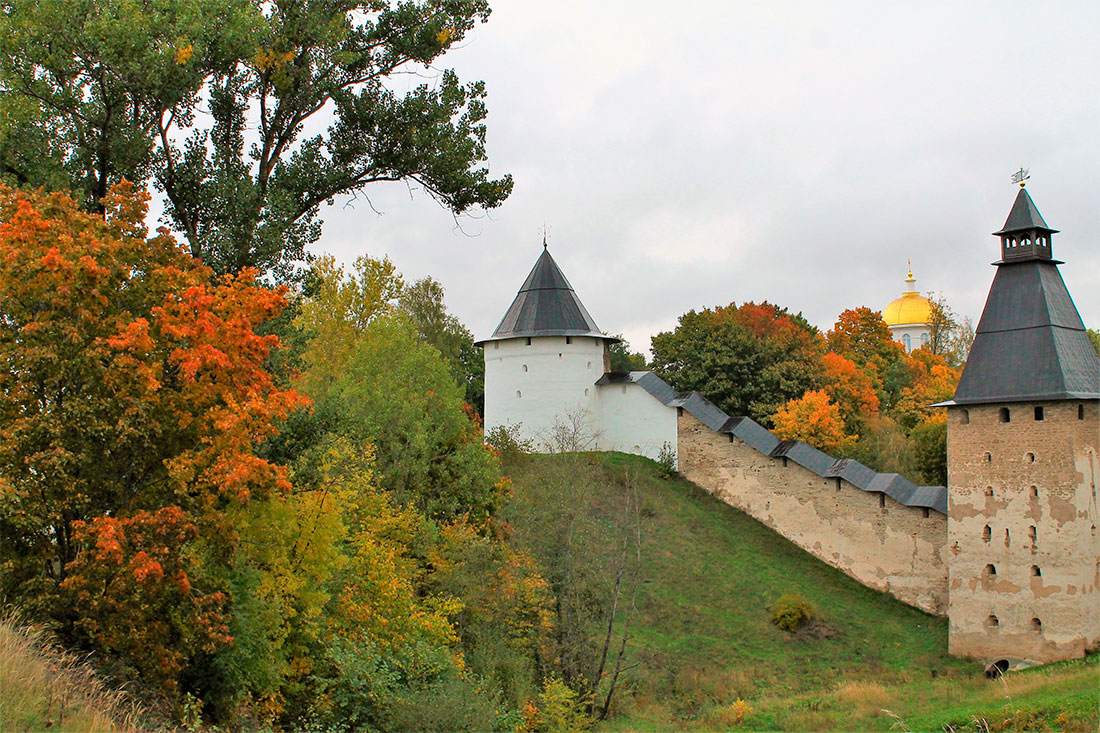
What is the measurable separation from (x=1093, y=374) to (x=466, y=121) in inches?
560

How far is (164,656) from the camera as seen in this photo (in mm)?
8672

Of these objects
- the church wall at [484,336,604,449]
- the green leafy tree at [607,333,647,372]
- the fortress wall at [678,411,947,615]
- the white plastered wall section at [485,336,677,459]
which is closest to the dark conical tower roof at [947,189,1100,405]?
the fortress wall at [678,411,947,615]

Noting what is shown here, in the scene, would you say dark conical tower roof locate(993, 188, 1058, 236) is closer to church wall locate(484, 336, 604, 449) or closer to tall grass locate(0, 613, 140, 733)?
church wall locate(484, 336, 604, 449)

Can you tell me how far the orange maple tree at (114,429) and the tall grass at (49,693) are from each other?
555 millimetres

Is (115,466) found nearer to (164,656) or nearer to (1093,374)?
(164,656)

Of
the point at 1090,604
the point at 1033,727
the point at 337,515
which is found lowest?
the point at 1033,727

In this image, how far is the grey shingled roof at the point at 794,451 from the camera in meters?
24.0

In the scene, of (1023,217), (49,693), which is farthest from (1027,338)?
(49,693)

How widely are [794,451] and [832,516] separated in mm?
1987

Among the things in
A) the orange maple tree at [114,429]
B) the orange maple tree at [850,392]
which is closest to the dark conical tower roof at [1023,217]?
the orange maple tree at [850,392]

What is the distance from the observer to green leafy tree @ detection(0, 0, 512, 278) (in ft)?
36.8

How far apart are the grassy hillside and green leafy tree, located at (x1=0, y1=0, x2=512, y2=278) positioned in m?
6.91

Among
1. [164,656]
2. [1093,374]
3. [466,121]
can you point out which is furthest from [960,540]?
[164,656]

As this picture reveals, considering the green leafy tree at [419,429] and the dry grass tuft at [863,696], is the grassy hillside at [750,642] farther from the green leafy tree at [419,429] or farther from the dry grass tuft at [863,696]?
the green leafy tree at [419,429]
